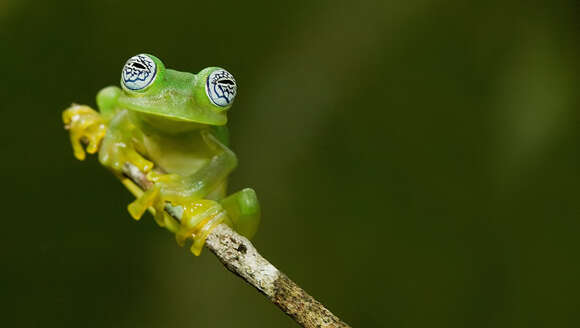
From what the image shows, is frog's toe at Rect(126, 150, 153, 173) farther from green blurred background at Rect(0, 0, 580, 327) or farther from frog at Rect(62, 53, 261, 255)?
green blurred background at Rect(0, 0, 580, 327)

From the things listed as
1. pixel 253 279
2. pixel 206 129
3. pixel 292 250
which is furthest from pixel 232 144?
pixel 253 279

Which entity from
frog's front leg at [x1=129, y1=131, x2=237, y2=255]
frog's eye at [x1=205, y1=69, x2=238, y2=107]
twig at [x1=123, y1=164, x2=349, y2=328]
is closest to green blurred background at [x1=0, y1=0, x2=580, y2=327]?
frog's front leg at [x1=129, y1=131, x2=237, y2=255]

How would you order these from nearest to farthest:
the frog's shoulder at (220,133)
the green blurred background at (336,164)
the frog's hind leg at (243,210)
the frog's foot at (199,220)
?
1. the frog's foot at (199,220)
2. the frog's hind leg at (243,210)
3. the frog's shoulder at (220,133)
4. the green blurred background at (336,164)

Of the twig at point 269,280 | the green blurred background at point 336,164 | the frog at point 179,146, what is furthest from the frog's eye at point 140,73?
the green blurred background at point 336,164

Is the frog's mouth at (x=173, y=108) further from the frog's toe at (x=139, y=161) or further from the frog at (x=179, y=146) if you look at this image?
the frog's toe at (x=139, y=161)

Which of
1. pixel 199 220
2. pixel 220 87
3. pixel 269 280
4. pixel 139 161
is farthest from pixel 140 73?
pixel 269 280

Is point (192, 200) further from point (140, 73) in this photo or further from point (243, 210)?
point (140, 73)
